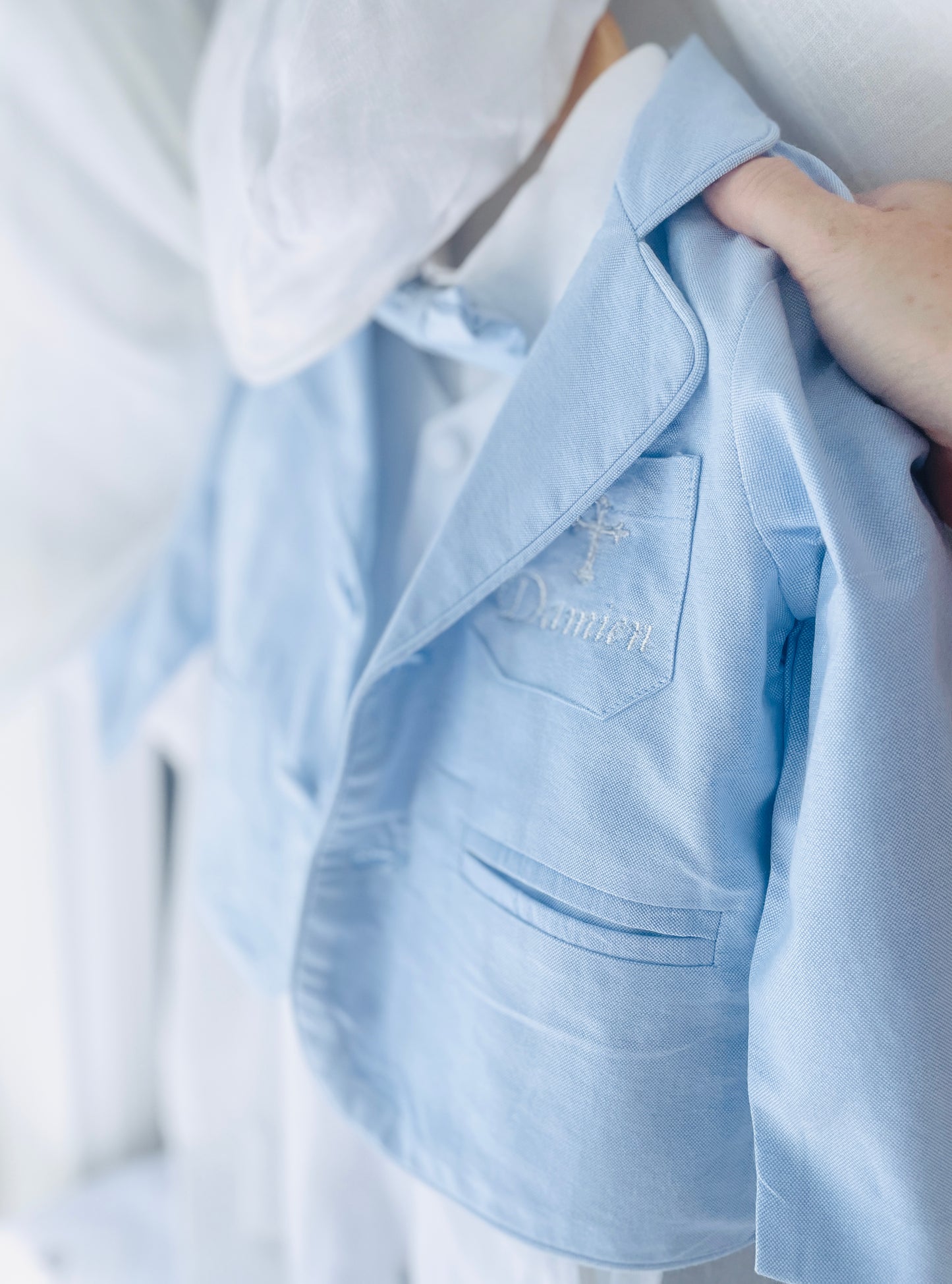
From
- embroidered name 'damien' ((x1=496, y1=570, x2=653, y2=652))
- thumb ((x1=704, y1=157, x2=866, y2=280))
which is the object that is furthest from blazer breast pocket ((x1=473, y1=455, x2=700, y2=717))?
thumb ((x1=704, y1=157, x2=866, y2=280))

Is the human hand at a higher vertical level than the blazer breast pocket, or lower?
higher

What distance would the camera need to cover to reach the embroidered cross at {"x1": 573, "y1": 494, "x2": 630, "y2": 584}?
51cm

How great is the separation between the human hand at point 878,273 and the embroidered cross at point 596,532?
0.44 feet

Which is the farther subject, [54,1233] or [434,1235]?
[54,1233]

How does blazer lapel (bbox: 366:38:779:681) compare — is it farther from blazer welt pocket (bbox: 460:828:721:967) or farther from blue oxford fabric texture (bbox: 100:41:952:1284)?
blazer welt pocket (bbox: 460:828:721:967)

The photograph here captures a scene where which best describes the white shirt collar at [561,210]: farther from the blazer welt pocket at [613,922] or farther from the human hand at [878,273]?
the blazer welt pocket at [613,922]

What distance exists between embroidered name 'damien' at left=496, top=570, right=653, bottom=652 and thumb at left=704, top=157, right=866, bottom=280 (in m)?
0.19

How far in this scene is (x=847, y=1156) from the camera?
0.43 m

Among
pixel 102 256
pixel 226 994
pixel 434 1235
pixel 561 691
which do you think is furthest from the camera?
pixel 226 994

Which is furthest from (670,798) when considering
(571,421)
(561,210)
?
(561,210)

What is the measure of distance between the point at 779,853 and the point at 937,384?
23 centimetres

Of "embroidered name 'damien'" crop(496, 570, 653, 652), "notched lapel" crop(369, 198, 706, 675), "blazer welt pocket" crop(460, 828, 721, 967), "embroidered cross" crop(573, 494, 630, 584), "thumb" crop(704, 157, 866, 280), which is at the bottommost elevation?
"blazer welt pocket" crop(460, 828, 721, 967)

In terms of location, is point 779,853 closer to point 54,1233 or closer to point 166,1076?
point 166,1076

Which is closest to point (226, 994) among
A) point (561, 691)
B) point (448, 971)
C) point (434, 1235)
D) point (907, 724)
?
point (434, 1235)
